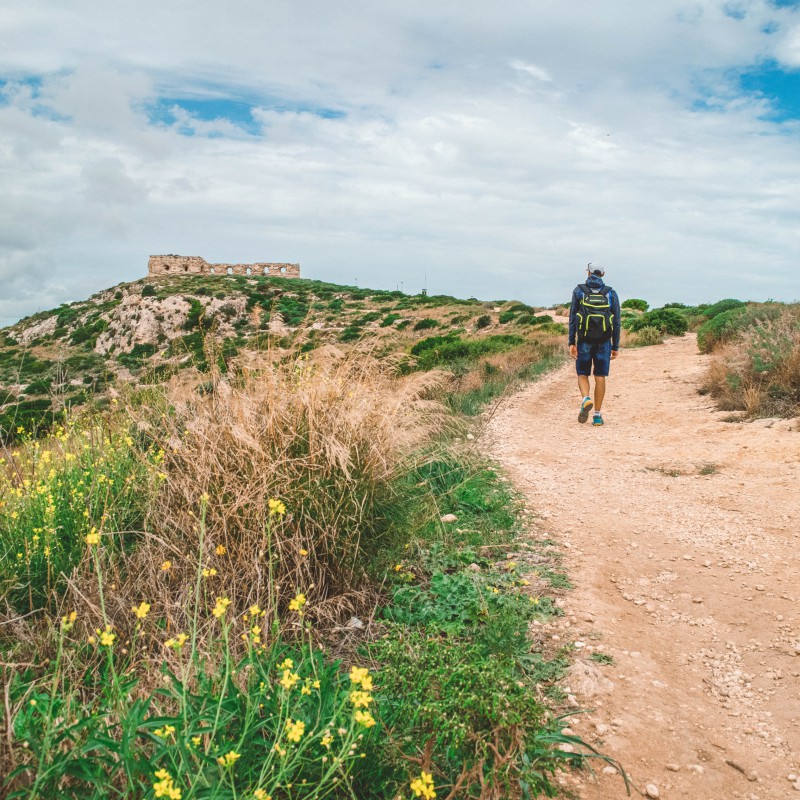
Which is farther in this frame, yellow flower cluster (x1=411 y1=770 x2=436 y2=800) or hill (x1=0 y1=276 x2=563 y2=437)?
hill (x1=0 y1=276 x2=563 y2=437)

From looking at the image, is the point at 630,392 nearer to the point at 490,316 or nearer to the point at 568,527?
the point at 568,527

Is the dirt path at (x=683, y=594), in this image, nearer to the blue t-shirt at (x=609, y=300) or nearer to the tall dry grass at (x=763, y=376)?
the tall dry grass at (x=763, y=376)

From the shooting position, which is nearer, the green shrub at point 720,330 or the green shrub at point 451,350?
the green shrub at point 720,330

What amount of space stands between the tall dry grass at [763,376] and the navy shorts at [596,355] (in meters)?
1.74

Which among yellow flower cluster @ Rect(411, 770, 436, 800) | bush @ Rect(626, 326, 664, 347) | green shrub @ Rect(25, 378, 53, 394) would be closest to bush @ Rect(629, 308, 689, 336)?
bush @ Rect(626, 326, 664, 347)

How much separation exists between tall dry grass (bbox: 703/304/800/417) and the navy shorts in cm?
174

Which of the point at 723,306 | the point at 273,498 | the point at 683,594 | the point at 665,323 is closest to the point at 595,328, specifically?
the point at 683,594

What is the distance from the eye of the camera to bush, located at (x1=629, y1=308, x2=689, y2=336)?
21.2 meters

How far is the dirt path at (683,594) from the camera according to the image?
2.55 metres

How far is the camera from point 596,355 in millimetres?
9359

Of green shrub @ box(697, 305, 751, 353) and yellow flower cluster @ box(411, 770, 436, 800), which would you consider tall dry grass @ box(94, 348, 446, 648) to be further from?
green shrub @ box(697, 305, 751, 353)

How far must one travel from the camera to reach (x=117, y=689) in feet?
6.16

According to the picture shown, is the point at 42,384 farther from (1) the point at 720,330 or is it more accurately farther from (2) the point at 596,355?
(1) the point at 720,330

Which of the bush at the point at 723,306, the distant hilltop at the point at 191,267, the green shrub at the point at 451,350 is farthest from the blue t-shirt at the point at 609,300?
the distant hilltop at the point at 191,267
